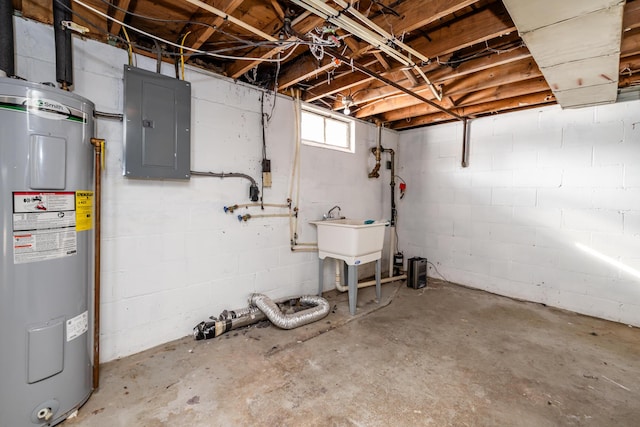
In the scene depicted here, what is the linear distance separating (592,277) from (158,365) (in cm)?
399

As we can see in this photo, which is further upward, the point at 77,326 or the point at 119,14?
the point at 119,14

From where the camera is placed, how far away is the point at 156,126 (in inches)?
82.1

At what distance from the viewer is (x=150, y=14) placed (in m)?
1.93

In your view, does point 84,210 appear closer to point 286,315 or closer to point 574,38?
point 286,315

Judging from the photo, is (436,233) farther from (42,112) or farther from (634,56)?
(42,112)

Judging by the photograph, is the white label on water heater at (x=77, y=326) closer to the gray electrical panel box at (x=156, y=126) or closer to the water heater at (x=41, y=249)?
the water heater at (x=41, y=249)

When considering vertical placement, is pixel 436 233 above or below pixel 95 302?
above

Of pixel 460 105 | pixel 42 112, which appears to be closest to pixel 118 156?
pixel 42 112

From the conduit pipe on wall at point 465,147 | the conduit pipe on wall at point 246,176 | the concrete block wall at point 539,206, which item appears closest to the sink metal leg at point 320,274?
the conduit pipe on wall at point 246,176

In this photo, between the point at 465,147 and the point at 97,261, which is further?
the point at 465,147

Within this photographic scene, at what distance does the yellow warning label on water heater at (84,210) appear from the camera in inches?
60.0

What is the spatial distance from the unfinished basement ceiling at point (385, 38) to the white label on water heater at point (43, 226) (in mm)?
1058

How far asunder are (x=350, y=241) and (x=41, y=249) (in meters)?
2.13

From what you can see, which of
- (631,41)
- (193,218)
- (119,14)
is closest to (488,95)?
(631,41)
